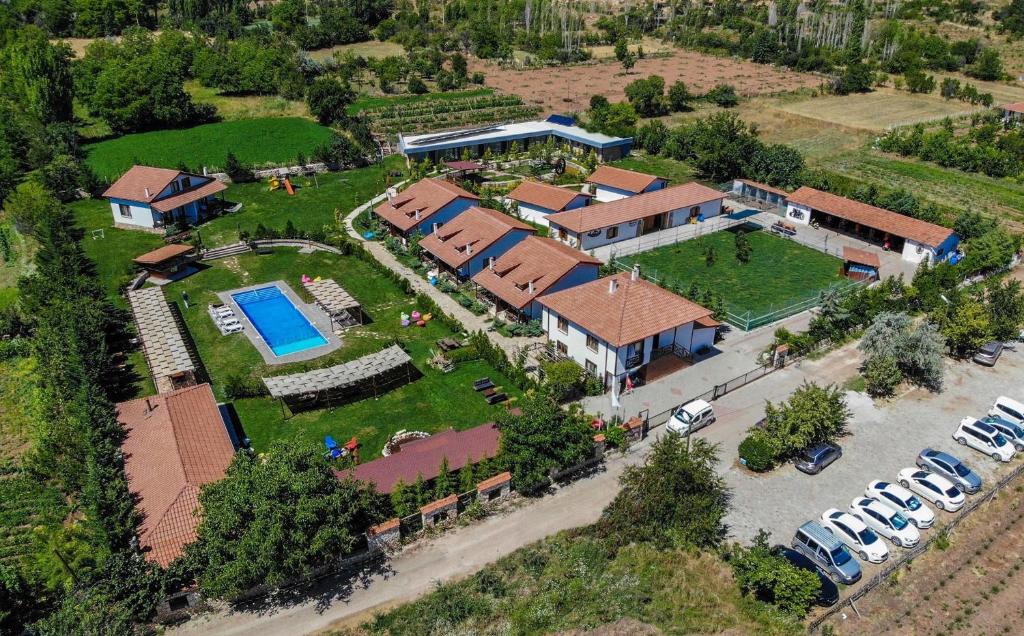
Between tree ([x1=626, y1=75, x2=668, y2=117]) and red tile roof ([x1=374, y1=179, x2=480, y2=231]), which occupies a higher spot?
tree ([x1=626, y1=75, x2=668, y2=117])

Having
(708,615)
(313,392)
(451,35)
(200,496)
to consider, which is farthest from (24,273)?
(451,35)

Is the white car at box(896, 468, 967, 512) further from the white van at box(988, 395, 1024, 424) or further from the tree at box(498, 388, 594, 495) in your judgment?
the tree at box(498, 388, 594, 495)

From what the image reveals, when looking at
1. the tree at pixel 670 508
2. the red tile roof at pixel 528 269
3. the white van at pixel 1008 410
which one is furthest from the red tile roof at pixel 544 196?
the tree at pixel 670 508

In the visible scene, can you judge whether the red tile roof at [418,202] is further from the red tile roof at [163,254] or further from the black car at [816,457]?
the black car at [816,457]

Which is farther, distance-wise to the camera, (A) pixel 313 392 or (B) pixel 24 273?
(B) pixel 24 273

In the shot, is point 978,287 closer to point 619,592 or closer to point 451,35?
point 619,592

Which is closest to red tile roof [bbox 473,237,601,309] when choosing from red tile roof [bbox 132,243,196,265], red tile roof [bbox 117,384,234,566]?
red tile roof [bbox 117,384,234,566]
